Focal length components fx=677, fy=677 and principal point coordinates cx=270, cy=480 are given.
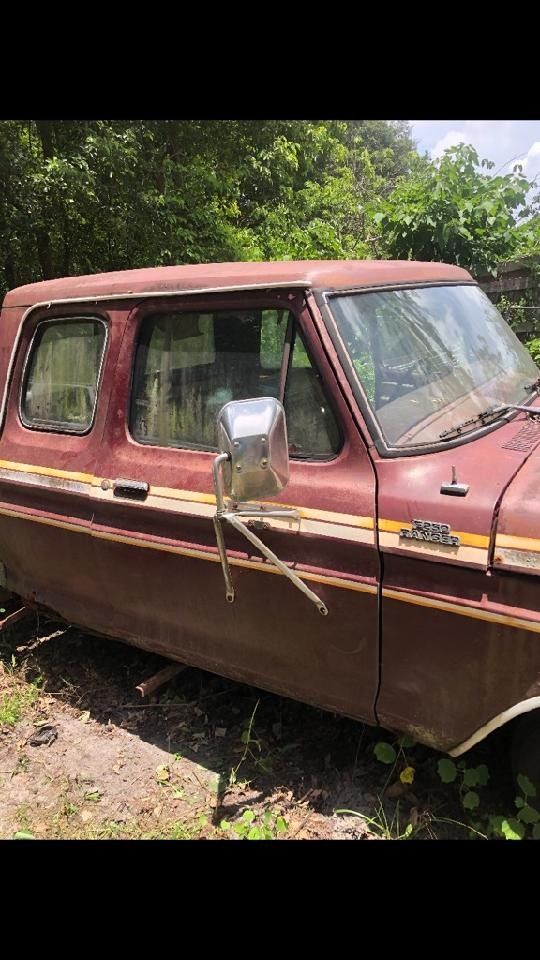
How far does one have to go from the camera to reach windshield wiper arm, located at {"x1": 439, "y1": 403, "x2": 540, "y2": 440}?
235 centimetres

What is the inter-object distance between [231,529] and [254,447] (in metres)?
0.72

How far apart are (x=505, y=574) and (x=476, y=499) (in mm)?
238

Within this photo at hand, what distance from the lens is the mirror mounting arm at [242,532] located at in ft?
6.52

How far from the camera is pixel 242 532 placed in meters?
2.04

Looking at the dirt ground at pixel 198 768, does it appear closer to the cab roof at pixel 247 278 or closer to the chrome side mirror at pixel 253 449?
the chrome side mirror at pixel 253 449

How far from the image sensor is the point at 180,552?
269 cm

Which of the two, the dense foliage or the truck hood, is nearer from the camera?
the truck hood

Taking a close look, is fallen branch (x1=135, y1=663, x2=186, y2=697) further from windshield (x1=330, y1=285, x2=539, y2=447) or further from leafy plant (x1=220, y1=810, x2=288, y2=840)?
windshield (x1=330, y1=285, x2=539, y2=447)

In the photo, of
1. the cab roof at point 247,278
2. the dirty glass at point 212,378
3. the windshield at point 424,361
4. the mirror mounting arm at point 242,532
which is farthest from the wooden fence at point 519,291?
the mirror mounting arm at point 242,532

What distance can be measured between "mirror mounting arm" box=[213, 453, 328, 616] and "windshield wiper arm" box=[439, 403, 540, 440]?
604 mm

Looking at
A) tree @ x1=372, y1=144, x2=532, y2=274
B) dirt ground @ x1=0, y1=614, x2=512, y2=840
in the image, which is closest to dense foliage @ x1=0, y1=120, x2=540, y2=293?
tree @ x1=372, y1=144, x2=532, y2=274

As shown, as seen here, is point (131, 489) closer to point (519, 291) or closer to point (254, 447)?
point (254, 447)

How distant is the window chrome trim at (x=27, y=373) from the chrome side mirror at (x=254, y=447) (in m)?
1.25

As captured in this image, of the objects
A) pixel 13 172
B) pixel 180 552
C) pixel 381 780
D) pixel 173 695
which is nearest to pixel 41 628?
pixel 173 695
